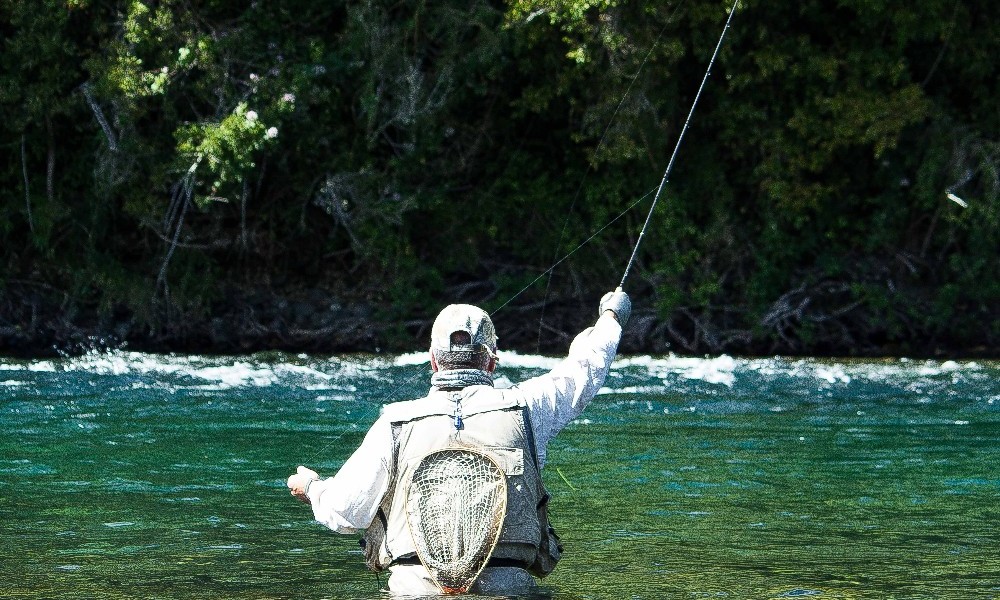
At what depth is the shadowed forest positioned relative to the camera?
14789 millimetres

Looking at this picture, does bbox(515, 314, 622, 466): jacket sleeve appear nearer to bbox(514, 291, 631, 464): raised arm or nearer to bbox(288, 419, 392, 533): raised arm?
bbox(514, 291, 631, 464): raised arm

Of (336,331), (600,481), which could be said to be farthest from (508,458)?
(336,331)

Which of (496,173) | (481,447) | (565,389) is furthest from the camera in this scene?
(496,173)

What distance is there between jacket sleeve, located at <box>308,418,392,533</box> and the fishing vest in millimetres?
28

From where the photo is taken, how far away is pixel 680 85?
1639cm

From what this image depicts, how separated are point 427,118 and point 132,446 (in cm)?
715

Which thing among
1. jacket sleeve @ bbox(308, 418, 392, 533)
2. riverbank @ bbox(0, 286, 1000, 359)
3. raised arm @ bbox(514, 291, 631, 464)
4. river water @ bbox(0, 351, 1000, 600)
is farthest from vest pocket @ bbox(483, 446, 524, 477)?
riverbank @ bbox(0, 286, 1000, 359)

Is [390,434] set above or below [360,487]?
above

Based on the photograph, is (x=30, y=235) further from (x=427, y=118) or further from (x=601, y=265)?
(x=601, y=265)

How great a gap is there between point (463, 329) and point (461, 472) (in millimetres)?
393

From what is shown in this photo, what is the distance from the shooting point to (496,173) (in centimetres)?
1694

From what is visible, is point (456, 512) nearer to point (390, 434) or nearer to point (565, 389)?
point (390, 434)

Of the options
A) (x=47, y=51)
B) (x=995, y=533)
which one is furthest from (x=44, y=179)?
(x=995, y=533)

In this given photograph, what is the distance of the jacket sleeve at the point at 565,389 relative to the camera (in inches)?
171
